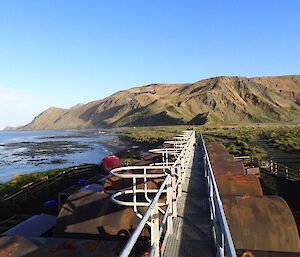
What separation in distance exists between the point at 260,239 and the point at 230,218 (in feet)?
2.79

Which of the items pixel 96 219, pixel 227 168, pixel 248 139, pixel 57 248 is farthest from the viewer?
pixel 248 139

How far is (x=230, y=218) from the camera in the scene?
8.16 metres

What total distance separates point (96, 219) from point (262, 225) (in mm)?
4163

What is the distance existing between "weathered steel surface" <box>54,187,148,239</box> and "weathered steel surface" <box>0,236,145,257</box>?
1944mm

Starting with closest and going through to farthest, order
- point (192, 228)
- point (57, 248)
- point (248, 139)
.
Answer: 1. point (57, 248)
2. point (192, 228)
3. point (248, 139)

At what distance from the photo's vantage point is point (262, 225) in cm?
785

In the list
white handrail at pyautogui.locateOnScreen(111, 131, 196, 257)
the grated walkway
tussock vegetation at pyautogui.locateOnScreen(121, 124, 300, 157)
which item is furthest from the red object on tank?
tussock vegetation at pyautogui.locateOnScreen(121, 124, 300, 157)

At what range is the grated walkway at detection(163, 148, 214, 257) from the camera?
248 inches

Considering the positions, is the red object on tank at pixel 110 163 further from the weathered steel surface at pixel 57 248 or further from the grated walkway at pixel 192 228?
the weathered steel surface at pixel 57 248

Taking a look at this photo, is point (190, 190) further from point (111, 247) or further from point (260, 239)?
point (111, 247)

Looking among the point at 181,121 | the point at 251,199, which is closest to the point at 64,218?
the point at 251,199

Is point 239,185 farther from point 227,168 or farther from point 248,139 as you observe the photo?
point 248,139

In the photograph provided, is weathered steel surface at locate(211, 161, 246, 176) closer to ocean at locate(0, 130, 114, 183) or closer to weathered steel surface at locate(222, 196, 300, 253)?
weathered steel surface at locate(222, 196, 300, 253)

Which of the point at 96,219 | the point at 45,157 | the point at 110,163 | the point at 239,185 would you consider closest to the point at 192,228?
the point at 96,219
